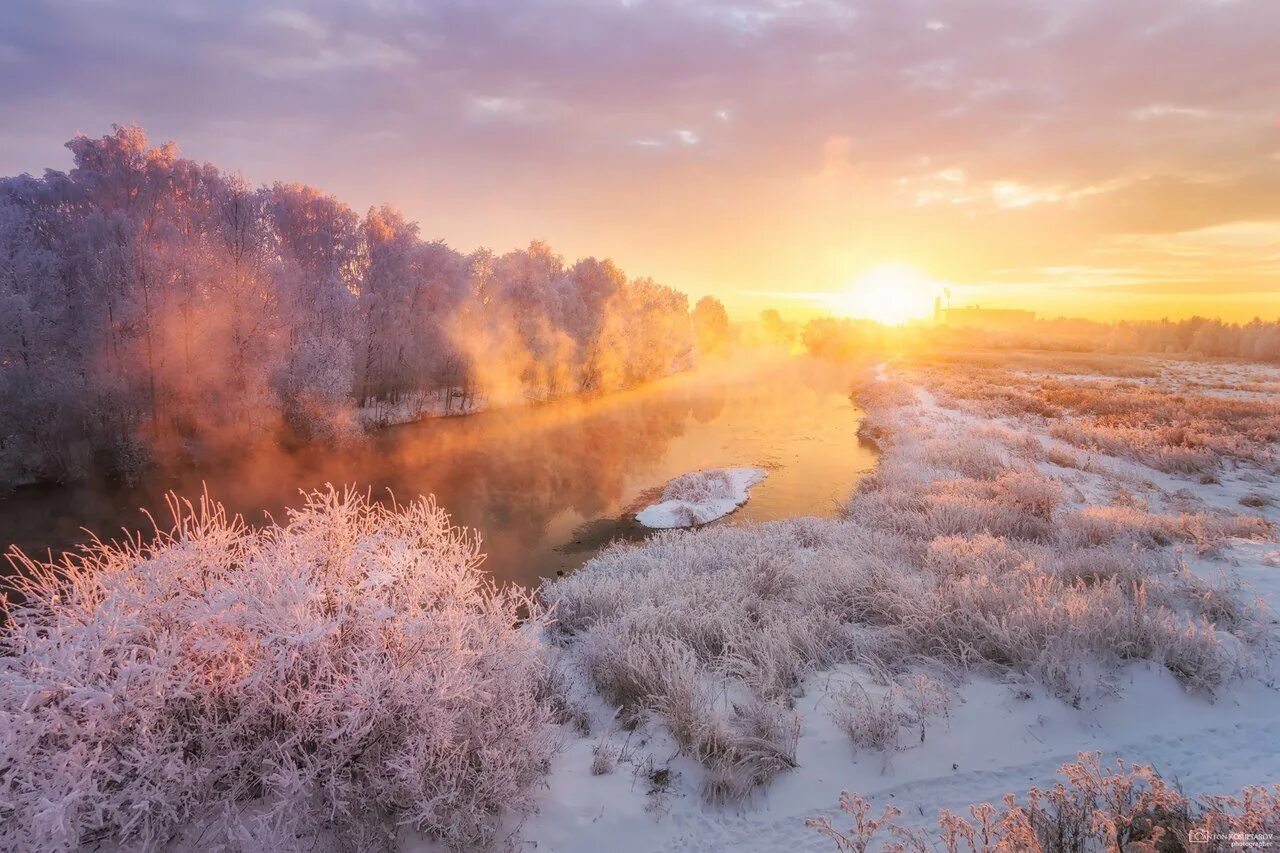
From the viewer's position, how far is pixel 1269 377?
144 feet

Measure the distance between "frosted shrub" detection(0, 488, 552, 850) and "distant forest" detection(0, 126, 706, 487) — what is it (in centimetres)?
2057

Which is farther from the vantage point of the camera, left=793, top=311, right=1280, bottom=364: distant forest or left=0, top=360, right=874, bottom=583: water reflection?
left=793, top=311, right=1280, bottom=364: distant forest

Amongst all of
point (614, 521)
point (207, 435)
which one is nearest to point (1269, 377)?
point (614, 521)

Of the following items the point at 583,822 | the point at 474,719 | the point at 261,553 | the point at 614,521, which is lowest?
the point at 614,521

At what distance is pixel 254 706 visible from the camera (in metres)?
4.04

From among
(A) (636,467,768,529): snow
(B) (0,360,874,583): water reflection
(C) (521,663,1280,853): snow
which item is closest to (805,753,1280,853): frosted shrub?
(C) (521,663,1280,853): snow

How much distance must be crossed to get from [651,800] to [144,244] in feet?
84.3

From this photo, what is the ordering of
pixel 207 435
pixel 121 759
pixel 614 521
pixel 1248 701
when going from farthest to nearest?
pixel 207 435
pixel 614 521
pixel 1248 701
pixel 121 759

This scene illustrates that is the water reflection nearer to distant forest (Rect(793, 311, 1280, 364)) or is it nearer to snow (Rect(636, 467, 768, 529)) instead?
snow (Rect(636, 467, 768, 529))

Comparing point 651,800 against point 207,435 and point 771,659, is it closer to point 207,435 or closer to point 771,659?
point 771,659

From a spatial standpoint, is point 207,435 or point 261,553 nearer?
point 261,553

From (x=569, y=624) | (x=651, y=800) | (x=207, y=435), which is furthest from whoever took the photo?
(x=207, y=435)

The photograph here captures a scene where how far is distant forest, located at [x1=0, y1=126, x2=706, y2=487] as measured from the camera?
61.4 ft

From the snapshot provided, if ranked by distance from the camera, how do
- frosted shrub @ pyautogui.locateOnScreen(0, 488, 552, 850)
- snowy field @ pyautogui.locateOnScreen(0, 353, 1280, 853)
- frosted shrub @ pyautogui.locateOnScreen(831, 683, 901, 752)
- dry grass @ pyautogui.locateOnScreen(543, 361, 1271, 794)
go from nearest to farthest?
frosted shrub @ pyautogui.locateOnScreen(0, 488, 552, 850) → snowy field @ pyautogui.locateOnScreen(0, 353, 1280, 853) → frosted shrub @ pyautogui.locateOnScreen(831, 683, 901, 752) → dry grass @ pyautogui.locateOnScreen(543, 361, 1271, 794)
